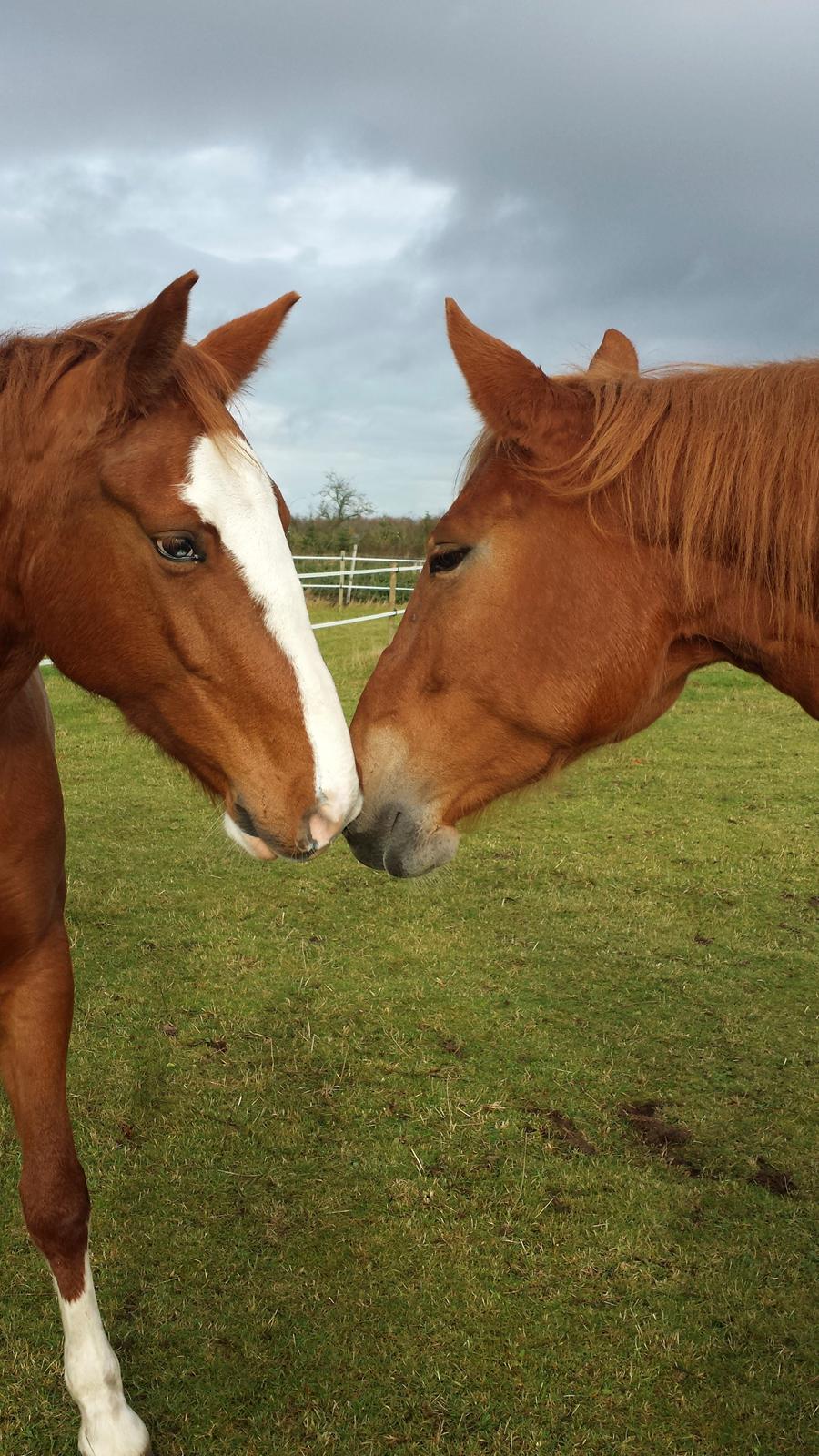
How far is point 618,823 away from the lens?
706cm

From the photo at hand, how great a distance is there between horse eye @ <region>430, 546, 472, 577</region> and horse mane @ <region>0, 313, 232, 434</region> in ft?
2.01

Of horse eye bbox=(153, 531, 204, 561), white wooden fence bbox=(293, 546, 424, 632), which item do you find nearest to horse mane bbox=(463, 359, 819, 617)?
horse eye bbox=(153, 531, 204, 561)

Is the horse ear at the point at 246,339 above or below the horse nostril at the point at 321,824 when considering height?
above

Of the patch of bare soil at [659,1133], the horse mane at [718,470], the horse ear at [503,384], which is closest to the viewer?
the horse mane at [718,470]

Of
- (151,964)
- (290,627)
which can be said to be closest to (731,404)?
(290,627)

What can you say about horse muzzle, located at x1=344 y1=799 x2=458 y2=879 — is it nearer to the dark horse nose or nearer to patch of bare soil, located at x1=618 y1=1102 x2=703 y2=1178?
the dark horse nose

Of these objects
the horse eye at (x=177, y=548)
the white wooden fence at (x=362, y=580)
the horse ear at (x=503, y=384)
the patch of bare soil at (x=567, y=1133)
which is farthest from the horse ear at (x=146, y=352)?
the white wooden fence at (x=362, y=580)

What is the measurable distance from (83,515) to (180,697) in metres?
0.41

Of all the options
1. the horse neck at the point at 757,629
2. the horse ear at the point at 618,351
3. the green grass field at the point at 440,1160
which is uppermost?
the horse ear at the point at 618,351

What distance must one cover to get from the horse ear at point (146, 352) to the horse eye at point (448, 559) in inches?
29.3

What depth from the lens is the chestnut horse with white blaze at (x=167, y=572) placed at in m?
1.90

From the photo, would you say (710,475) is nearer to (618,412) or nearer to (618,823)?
(618,412)

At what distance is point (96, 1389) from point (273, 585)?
1.91 meters

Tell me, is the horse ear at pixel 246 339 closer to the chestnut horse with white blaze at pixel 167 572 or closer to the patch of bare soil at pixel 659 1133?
the chestnut horse with white blaze at pixel 167 572
